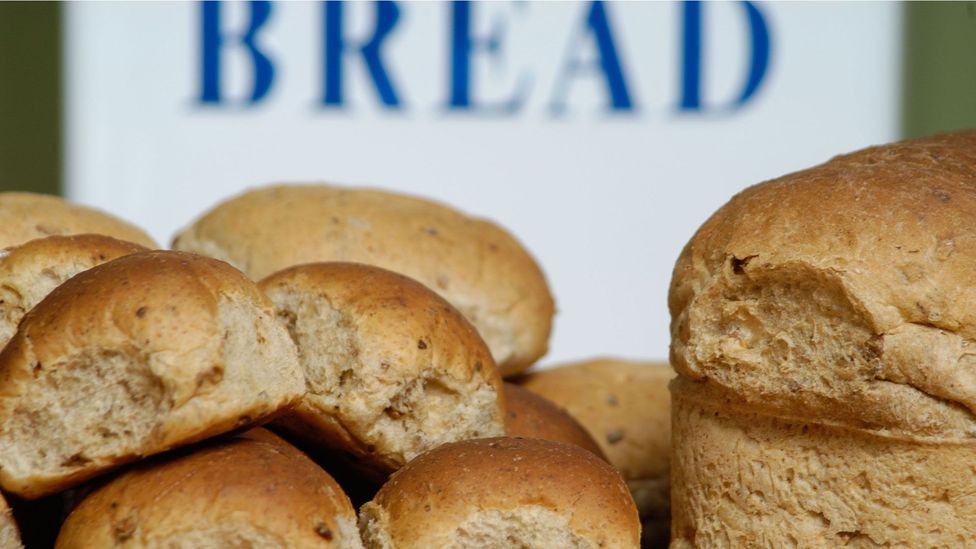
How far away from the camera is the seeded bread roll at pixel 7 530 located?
4.26 ft

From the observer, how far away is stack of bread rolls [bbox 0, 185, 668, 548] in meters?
1.25

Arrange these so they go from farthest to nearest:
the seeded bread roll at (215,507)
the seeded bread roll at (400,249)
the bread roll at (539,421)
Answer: the seeded bread roll at (400,249) → the bread roll at (539,421) → the seeded bread roll at (215,507)

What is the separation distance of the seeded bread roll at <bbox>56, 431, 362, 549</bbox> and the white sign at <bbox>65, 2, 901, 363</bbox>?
347 centimetres

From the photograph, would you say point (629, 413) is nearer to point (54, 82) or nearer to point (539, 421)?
point (539, 421)

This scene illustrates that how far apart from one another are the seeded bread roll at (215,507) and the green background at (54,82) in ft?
12.7

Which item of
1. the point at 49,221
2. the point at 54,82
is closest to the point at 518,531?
the point at 49,221

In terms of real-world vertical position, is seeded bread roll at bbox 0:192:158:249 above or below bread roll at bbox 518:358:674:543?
above

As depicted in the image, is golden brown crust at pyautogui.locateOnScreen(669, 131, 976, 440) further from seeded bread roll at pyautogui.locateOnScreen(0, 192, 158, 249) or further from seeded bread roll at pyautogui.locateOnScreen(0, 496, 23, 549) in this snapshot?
seeded bread roll at pyautogui.locateOnScreen(0, 192, 158, 249)

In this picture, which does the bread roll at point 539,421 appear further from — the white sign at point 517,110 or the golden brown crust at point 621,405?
the white sign at point 517,110

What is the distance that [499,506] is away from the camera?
1.31 metres

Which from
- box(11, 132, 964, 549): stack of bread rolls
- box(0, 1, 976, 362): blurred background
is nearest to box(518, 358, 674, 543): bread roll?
box(11, 132, 964, 549): stack of bread rolls

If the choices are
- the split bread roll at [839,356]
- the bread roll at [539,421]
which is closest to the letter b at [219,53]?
the bread roll at [539,421]

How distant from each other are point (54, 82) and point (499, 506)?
419cm

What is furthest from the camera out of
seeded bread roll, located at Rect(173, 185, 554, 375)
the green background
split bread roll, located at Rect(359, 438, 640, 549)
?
the green background
